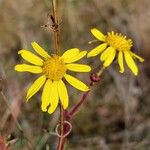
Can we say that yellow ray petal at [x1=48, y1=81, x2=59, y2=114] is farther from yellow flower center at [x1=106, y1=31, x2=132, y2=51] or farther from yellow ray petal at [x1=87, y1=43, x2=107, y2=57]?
yellow flower center at [x1=106, y1=31, x2=132, y2=51]

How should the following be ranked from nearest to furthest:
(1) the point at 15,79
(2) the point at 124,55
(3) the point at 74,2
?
(2) the point at 124,55, (1) the point at 15,79, (3) the point at 74,2

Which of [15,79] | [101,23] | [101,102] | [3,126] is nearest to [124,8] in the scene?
[101,23]

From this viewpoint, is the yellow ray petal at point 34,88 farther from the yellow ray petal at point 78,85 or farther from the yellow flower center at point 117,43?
the yellow flower center at point 117,43

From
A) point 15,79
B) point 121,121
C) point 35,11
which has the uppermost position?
point 35,11

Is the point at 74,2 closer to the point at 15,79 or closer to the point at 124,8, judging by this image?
the point at 124,8

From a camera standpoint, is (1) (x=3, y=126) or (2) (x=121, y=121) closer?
(1) (x=3, y=126)

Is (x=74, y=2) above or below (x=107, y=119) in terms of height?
above
